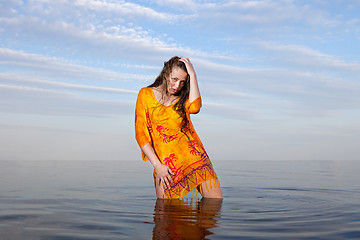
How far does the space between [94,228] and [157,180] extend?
5.11 feet

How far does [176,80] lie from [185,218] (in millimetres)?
1659

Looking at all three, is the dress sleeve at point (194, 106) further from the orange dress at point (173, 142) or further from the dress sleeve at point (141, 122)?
the dress sleeve at point (141, 122)

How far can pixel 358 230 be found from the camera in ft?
9.74

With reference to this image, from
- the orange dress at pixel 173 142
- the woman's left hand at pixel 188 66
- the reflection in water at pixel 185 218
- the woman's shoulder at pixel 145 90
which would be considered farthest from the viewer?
the woman's shoulder at pixel 145 90

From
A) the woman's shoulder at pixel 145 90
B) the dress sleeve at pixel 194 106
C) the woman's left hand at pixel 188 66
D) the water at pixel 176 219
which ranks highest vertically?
the woman's left hand at pixel 188 66

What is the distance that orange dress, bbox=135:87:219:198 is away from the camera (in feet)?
14.4

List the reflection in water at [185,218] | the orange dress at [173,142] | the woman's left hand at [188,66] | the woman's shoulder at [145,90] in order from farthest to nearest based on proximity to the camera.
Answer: the woman's shoulder at [145,90]
the orange dress at [173,142]
the woman's left hand at [188,66]
the reflection in water at [185,218]

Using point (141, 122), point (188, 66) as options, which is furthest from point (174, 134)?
point (188, 66)

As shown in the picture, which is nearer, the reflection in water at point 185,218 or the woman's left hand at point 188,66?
the reflection in water at point 185,218

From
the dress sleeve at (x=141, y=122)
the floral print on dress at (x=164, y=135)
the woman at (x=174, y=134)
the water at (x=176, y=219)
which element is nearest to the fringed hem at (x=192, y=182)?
the woman at (x=174, y=134)

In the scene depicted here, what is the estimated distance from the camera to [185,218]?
3365mm

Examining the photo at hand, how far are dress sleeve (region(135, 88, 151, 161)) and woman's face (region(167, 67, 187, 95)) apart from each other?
387 millimetres

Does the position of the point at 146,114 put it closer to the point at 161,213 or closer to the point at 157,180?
the point at 157,180

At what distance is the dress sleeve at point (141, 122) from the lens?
14.6 feet
